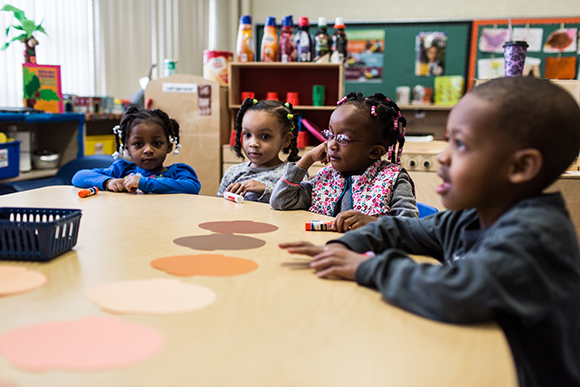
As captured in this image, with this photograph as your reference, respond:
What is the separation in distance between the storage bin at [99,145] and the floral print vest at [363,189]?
87.5 inches

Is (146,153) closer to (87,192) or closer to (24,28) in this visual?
(87,192)

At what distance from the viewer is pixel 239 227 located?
3.69ft

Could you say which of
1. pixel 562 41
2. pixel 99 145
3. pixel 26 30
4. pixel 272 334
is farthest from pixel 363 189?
pixel 562 41

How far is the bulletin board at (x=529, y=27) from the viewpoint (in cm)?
437

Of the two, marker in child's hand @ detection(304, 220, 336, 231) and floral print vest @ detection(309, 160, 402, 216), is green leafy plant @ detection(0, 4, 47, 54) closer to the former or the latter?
floral print vest @ detection(309, 160, 402, 216)

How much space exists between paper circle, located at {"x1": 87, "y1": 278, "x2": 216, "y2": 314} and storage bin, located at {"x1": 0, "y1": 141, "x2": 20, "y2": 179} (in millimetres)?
2061

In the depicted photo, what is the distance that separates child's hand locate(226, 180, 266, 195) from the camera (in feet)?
5.40

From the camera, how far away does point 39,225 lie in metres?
0.80

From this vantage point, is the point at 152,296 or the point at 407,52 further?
the point at 407,52

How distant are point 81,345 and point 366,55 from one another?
4519mm

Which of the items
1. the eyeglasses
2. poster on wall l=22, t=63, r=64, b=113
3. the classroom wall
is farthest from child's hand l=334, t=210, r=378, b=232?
the classroom wall

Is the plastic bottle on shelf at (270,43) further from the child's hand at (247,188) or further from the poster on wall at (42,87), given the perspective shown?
the child's hand at (247,188)

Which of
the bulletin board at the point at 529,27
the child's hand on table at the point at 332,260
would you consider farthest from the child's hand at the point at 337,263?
the bulletin board at the point at 529,27

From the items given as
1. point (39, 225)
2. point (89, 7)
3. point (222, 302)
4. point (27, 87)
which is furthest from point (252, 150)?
point (89, 7)
